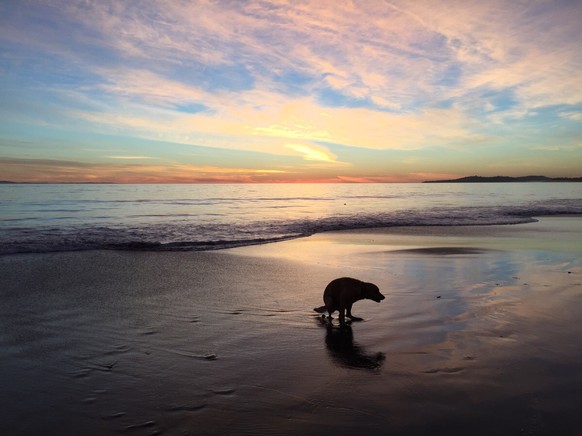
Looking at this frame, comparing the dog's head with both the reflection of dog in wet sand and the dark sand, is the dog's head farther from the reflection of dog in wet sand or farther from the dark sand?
the dark sand

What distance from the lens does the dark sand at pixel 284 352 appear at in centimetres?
454

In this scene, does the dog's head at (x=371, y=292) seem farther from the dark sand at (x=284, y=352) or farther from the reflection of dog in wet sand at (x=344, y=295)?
the dark sand at (x=284, y=352)

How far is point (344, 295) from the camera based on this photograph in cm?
799

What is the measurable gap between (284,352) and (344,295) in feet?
6.59

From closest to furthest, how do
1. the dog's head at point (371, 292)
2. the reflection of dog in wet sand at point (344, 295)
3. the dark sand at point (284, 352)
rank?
the dark sand at point (284, 352) → the reflection of dog in wet sand at point (344, 295) → the dog's head at point (371, 292)

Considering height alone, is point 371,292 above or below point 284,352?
above

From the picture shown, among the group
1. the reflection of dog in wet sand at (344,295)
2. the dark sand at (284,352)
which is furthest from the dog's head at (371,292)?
the dark sand at (284,352)

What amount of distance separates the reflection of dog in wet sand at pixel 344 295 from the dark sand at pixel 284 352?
0.35m

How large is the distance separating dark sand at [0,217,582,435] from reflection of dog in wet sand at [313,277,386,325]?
0.35 meters

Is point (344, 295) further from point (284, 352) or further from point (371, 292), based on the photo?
point (284, 352)

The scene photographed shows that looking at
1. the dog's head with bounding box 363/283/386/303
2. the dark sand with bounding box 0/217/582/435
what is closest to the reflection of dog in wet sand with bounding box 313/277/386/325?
the dog's head with bounding box 363/283/386/303

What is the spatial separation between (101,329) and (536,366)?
7.07 m

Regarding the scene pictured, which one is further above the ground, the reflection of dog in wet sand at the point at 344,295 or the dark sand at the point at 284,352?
the reflection of dog in wet sand at the point at 344,295

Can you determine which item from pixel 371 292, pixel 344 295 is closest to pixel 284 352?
pixel 344 295
